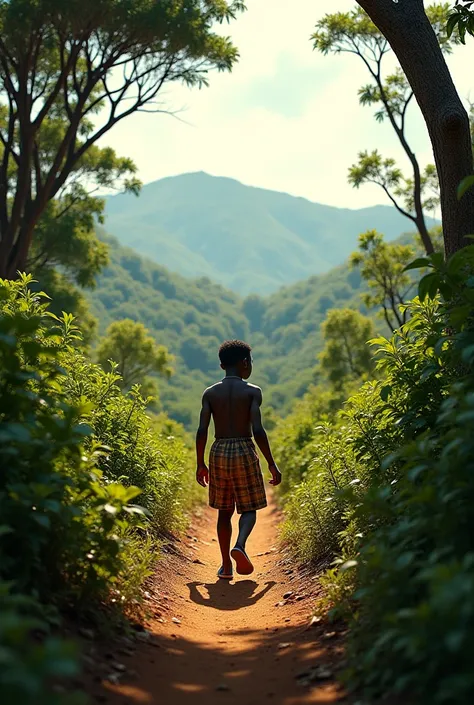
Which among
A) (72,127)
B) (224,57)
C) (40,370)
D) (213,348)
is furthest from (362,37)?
(213,348)

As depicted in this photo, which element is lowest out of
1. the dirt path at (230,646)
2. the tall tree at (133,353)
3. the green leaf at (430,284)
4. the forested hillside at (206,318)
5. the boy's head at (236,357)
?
the dirt path at (230,646)

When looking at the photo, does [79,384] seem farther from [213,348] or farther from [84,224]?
[213,348]

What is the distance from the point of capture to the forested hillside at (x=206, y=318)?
5664 inches

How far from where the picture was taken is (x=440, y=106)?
236 inches

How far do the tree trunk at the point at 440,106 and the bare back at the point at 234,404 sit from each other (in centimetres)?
218

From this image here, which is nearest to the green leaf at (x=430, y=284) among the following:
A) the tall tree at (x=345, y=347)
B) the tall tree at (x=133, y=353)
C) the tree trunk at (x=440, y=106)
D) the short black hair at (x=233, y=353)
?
the tree trunk at (x=440, y=106)

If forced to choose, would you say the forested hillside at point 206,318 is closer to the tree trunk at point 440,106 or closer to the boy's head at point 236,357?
the boy's head at point 236,357

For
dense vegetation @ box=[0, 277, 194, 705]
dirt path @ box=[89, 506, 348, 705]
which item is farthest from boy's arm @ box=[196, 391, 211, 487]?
dense vegetation @ box=[0, 277, 194, 705]

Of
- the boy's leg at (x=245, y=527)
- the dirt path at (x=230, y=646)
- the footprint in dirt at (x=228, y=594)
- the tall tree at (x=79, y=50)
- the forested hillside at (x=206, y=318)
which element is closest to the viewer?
the dirt path at (x=230, y=646)

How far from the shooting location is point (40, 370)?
4.71 m

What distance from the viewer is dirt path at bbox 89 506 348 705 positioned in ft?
11.9

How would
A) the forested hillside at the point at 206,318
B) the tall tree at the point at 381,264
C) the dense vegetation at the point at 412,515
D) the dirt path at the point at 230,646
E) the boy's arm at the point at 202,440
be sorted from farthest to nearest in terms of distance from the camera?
the forested hillside at the point at 206,318
the tall tree at the point at 381,264
the boy's arm at the point at 202,440
the dirt path at the point at 230,646
the dense vegetation at the point at 412,515

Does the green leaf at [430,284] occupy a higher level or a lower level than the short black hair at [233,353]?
lower

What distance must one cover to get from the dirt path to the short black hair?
2047 millimetres
